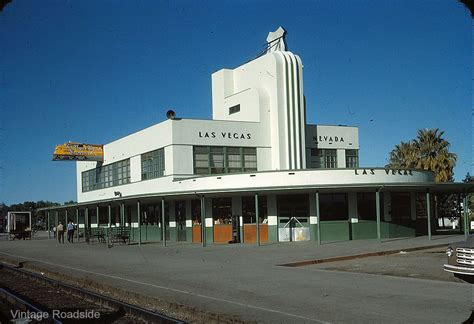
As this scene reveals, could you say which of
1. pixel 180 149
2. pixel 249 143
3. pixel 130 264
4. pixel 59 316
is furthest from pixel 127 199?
pixel 59 316

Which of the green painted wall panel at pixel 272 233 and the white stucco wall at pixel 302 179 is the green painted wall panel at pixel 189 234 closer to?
the white stucco wall at pixel 302 179

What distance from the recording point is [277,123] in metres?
38.9

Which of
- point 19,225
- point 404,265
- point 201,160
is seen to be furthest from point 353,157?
point 19,225

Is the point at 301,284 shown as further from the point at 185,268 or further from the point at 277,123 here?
the point at 277,123

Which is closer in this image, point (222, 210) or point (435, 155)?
point (222, 210)

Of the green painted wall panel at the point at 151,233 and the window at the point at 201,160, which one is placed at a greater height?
the window at the point at 201,160

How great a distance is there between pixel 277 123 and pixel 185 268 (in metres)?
21.3

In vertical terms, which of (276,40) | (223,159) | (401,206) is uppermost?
(276,40)

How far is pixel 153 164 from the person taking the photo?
38969mm

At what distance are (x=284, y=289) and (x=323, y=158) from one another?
2963 cm

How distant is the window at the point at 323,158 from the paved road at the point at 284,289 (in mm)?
19840

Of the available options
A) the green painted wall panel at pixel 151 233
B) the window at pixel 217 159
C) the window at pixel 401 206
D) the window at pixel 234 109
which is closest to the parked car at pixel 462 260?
the window at pixel 401 206

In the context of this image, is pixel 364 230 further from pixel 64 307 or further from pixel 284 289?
pixel 64 307

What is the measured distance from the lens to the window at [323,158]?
41.8 metres
